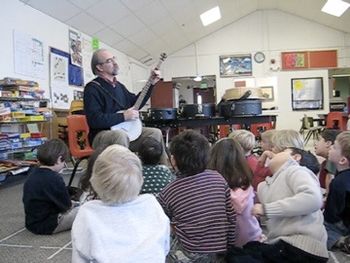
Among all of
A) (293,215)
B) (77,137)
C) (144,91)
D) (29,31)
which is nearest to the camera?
(293,215)

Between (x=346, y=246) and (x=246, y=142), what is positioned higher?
(x=246, y=142)

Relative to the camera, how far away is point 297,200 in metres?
1.44

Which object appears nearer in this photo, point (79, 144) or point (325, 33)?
point (79, 144)

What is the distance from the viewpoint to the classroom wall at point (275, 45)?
10641mm

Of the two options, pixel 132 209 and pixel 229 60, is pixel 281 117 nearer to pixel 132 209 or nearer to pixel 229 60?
pixel 229 60

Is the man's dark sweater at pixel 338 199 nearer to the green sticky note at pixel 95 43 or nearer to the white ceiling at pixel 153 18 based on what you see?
the white ceiling at pixel 153 18

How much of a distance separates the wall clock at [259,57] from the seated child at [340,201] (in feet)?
30.1

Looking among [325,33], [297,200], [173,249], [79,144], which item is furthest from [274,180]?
[325,33]

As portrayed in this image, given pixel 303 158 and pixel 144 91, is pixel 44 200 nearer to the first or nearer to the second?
pixel 144 91

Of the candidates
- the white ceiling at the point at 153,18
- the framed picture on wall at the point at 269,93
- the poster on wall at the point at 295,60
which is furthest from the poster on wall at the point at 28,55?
the poster on wall at the point at 295,60

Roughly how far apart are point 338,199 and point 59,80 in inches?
191

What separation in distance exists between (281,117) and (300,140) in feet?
30.3

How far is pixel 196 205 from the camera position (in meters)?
1.52

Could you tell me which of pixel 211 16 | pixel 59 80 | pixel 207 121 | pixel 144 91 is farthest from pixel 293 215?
pixel 211 16
